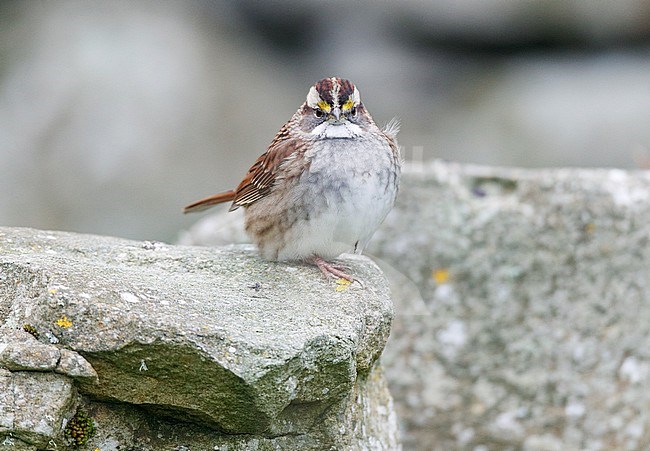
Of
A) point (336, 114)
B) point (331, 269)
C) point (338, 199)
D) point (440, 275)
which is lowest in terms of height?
point (331, 269)

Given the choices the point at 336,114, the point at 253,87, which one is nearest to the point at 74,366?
the point at 336,114

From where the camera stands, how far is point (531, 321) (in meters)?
6.38

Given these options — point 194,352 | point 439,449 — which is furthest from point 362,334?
point 439,449

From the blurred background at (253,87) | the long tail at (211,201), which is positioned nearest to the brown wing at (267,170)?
the long tail at (211,201)

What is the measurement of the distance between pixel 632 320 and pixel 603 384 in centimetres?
45

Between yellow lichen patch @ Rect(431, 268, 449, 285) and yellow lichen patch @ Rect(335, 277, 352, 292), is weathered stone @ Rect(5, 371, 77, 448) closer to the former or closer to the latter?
yellow lichen patch @ Rect(335, 277, 352, 292)

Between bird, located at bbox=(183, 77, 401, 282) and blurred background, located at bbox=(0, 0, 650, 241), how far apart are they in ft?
22.4

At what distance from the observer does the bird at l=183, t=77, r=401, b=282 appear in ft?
15.9

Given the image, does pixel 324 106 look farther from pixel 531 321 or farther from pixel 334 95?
pixel 531 321

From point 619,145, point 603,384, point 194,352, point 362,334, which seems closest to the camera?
point 194,352

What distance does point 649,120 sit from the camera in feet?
43.3

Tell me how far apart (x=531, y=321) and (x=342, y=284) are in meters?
2.19

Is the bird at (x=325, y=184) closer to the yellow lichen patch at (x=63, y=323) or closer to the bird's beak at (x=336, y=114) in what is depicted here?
the bird's beak at (x=336, y=114)

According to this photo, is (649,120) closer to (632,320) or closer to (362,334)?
(632,320)
